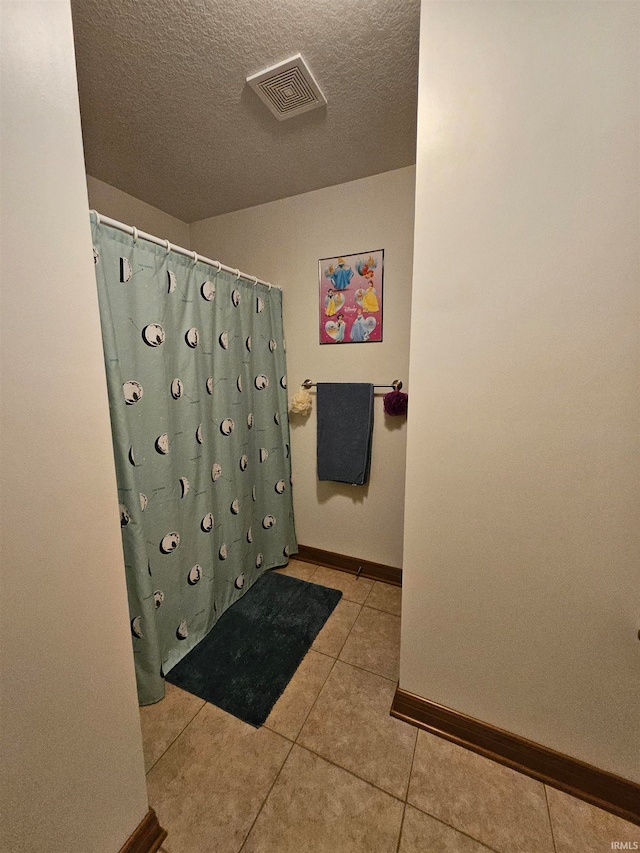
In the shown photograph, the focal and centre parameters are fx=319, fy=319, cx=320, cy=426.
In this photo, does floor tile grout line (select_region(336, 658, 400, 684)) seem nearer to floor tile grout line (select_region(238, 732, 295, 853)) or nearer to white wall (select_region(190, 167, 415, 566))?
floor tile grout line (select_region(238, 732, 295, 853))

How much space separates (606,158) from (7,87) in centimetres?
122

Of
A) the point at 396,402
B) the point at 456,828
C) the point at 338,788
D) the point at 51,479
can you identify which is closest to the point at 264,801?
the point at 338,788

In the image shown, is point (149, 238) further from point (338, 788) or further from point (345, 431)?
point (338, 788)

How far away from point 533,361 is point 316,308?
132cm

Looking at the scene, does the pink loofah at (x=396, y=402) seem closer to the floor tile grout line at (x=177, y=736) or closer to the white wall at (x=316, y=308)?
the white wall at (x=316, y=308)

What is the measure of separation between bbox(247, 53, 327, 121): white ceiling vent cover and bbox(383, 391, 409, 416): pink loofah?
1.24m

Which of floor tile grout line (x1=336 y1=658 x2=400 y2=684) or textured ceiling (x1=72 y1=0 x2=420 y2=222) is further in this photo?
floor tile grout line (x1=336 y1=658 x2=400 y2=684)

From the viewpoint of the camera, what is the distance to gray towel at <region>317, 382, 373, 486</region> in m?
1.84

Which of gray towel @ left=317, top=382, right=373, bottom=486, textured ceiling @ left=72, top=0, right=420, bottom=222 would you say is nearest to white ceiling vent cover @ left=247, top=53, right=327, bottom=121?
textured ceiling @ left=72, top=0, right=420, bottom=222

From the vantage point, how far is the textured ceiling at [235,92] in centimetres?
95

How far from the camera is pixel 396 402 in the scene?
5.62 ft

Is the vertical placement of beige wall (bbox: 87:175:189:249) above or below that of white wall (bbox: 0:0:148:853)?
above

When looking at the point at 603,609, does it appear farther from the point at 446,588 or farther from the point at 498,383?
the point at 498,383

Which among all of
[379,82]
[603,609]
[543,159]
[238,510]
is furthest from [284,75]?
[603,609]
